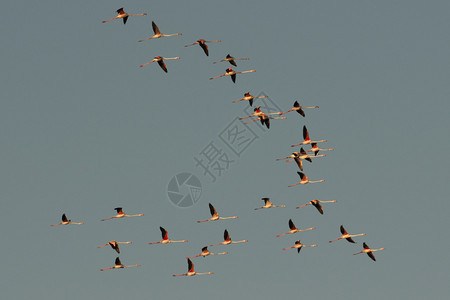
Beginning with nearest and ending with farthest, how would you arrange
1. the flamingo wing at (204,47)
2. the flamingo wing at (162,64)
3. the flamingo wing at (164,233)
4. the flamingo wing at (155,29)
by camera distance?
1. the flamingo wing at (162,64)
2. the flamingo wing at (204,47)
3. the flamingo wing at (155,29)
4. the flamingo wing at (164,233)

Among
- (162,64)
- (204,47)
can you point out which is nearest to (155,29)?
(162,64)

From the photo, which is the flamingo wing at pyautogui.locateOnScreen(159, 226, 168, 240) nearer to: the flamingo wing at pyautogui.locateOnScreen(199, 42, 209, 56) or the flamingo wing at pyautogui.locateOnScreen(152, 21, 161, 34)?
the flamingo wing at pyautogui.locateOnScreen(199, 42, 209, 56)

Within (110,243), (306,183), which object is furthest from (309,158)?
(110,243)

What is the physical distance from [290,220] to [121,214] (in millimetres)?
21209

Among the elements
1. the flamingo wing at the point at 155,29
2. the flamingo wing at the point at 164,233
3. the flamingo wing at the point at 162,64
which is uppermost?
the flamingo wing at the point at 155,29

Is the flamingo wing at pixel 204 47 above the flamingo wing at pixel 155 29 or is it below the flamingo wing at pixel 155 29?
below

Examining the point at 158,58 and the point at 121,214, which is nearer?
the point at 158,58

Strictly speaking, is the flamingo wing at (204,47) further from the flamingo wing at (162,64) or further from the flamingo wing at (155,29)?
the flamingo wing at (155,29)

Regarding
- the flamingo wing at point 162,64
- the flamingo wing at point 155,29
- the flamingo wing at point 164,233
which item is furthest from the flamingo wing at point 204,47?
the flamingo wing at point 164,233

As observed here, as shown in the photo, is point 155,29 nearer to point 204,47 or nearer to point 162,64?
point 162,64

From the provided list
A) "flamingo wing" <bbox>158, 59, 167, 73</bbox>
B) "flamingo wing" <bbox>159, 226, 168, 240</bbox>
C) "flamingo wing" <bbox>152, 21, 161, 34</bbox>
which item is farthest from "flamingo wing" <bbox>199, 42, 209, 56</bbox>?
"flamingo wing" <bbox>159, 226, 168, 240</bbox>

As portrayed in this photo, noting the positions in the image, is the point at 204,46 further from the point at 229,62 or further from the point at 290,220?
the point at 290,220

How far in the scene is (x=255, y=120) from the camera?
17388cm

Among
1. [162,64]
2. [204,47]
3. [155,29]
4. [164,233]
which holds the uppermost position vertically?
[155,29]
